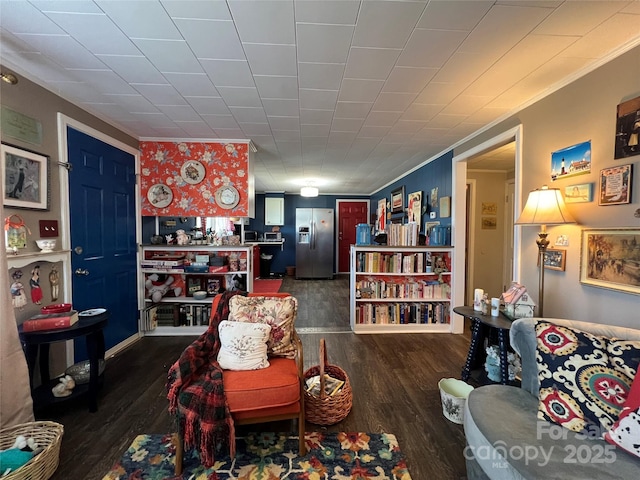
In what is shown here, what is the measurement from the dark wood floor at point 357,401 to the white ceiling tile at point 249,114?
241cm

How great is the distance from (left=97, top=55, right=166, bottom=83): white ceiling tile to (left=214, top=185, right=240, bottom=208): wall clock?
4.87 feet

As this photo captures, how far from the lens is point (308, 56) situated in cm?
179

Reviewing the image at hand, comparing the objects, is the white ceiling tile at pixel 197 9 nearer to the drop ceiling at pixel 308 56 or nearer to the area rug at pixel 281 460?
the drop ceiling at pixel 308 56

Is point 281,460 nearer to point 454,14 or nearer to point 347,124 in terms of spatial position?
point 454,14

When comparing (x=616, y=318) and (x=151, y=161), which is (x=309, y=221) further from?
(x=616, y=318)

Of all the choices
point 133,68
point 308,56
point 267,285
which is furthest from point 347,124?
point 267,285

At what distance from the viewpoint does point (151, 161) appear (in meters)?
3.41

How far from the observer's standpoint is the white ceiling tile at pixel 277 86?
205 centimetres

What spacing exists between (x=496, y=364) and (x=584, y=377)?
1035mm

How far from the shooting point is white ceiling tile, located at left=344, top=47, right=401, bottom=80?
1.74 meters

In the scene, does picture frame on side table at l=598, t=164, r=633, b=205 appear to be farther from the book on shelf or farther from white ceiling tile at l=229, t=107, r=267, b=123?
the book on shelf

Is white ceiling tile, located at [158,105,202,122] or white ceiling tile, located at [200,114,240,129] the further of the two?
white ceiling tile, located at [200,114,240,129]

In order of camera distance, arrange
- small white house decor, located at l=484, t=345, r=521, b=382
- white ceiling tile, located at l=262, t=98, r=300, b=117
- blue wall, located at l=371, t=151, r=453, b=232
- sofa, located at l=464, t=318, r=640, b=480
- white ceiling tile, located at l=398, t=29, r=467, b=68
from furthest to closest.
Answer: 1. blue wall, located at l=371, t=151, r=453, b=232
2. white ceiling tile, located at l=262, t=98, r=300, b=117
3. small white house decor, located at l=484, t=345, r=521, b=382
4. white ceiling tile, located at l=398, t=29, r=467, b=68
5. sofa, located at l=464, t=318, r=640, b=480

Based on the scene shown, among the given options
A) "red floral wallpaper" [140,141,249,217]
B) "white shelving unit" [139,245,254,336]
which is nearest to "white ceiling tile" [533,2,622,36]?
"red floral wallpaper" [140,141,249,217]
